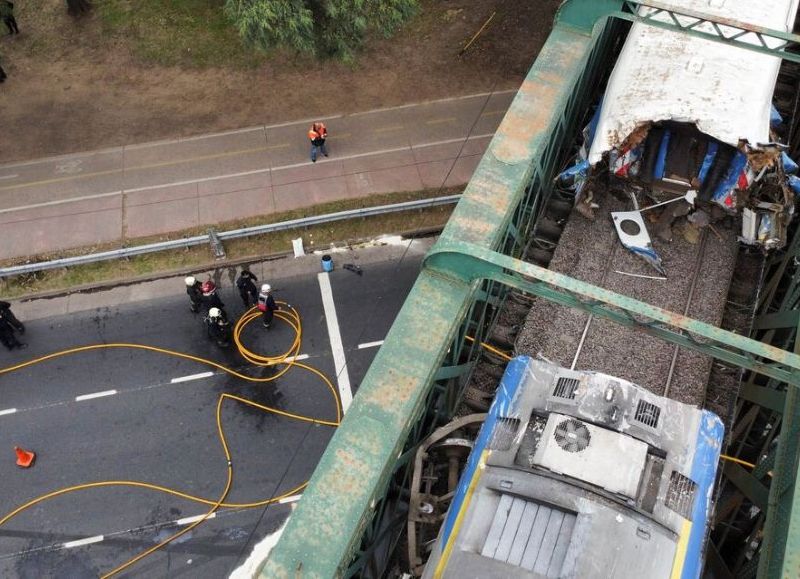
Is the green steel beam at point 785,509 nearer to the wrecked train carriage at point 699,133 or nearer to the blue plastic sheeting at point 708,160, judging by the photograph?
the wrecked train carriage at point 699,133

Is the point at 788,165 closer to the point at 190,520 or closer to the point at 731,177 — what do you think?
the point at 731,177

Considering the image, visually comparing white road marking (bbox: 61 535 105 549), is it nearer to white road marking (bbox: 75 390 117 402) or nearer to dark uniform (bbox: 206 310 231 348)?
white road marking (bbox: 75 390 117 402)

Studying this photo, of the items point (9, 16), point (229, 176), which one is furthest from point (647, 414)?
point (9, 16)

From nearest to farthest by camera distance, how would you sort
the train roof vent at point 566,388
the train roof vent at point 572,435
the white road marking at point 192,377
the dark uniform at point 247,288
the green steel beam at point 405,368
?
the green steel beam at point 405,368
the train roof vent at point 572,435
the train roof vent at point 566,388
the white road marking at point 192,377
the dark uniform at point 247,288

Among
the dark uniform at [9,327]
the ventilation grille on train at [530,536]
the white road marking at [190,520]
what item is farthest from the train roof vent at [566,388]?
the dark uniform at [9,327]

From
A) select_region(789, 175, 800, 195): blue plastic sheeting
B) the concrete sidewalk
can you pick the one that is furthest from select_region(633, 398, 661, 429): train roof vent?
the concrete sidewalk

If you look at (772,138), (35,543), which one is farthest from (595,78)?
(35,543)
